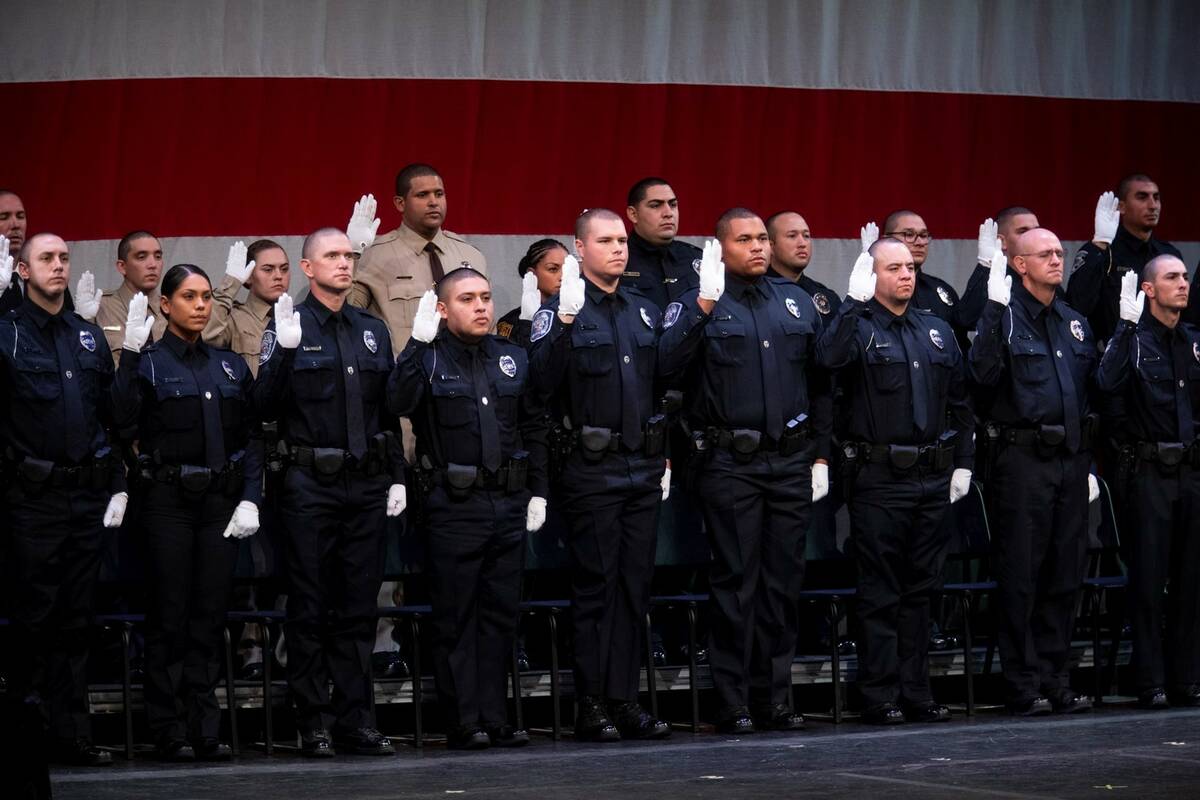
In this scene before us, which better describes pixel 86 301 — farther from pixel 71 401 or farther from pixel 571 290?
pixel 571 290

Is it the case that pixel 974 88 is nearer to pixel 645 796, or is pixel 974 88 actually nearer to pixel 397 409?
pixel 397 409

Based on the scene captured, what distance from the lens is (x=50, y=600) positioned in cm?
640

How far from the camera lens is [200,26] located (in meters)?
8.22

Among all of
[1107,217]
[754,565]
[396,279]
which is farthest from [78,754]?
[1107,217]

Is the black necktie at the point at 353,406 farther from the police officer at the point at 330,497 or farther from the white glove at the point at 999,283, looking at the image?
the white glove at the point at 999,283

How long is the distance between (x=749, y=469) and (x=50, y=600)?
8.06 feet

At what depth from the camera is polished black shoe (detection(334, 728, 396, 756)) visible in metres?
6.57

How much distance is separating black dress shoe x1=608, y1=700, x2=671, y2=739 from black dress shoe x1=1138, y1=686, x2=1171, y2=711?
1.93 metres

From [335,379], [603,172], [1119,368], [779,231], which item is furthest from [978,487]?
[335,379]

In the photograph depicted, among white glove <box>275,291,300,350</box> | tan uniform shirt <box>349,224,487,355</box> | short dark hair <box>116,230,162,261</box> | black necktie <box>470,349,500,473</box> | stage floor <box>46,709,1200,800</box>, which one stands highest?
short dark hair <box>116,230,162,261</box>

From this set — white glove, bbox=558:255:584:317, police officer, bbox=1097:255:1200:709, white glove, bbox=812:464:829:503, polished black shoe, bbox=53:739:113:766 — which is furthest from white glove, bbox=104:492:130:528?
police officer, bbox=1097:255:1200:709

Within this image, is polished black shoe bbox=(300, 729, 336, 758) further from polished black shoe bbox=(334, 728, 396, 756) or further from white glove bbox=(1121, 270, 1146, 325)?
white glove bbox=(1121, 270, 1146, 325)

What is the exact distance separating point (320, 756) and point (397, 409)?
119 cm

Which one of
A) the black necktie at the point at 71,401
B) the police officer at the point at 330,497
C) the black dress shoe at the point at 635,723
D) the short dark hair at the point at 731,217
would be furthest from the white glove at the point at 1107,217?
the black necktie at the point at 71,401
